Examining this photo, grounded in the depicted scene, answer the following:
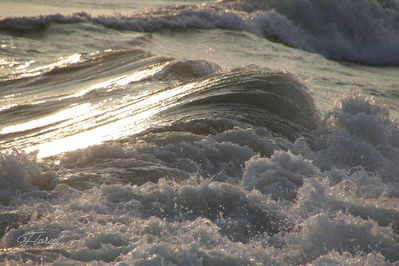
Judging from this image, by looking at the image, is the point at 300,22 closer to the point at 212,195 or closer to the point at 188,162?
the point at 188,162

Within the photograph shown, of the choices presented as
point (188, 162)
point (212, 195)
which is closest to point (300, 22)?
point (188, 162)

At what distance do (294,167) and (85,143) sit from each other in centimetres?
231

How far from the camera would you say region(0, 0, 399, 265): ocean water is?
339 centimetres

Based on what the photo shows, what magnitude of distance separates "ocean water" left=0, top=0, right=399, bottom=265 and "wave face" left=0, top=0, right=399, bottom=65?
12.4 feet

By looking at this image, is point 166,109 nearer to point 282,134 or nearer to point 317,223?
point 282,134

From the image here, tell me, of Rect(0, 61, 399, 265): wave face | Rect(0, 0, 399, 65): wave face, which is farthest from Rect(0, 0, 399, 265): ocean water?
Rect(0, 0, 399, 65): wave face

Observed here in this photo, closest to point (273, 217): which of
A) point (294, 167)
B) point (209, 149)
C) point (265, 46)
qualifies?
point (294, 167)

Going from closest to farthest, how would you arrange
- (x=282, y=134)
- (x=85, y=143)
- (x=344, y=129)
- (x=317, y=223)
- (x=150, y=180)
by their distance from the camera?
1. (x=317, y=223)
2. (x=150, y=180)
3. (x=85, y=143)
4. (x=282, y=134)
5. (x=344, y=129)

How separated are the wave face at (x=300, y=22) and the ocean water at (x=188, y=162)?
3.78m

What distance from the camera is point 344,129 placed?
256 inches

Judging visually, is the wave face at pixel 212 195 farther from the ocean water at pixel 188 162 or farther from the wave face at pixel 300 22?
the wave face at pixel 300 22

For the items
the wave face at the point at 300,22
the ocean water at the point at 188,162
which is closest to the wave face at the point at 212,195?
the ocean water at the point at 188,162

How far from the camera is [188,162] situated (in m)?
4.85

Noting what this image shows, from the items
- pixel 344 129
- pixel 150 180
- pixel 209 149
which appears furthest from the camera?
pixel 344 129
